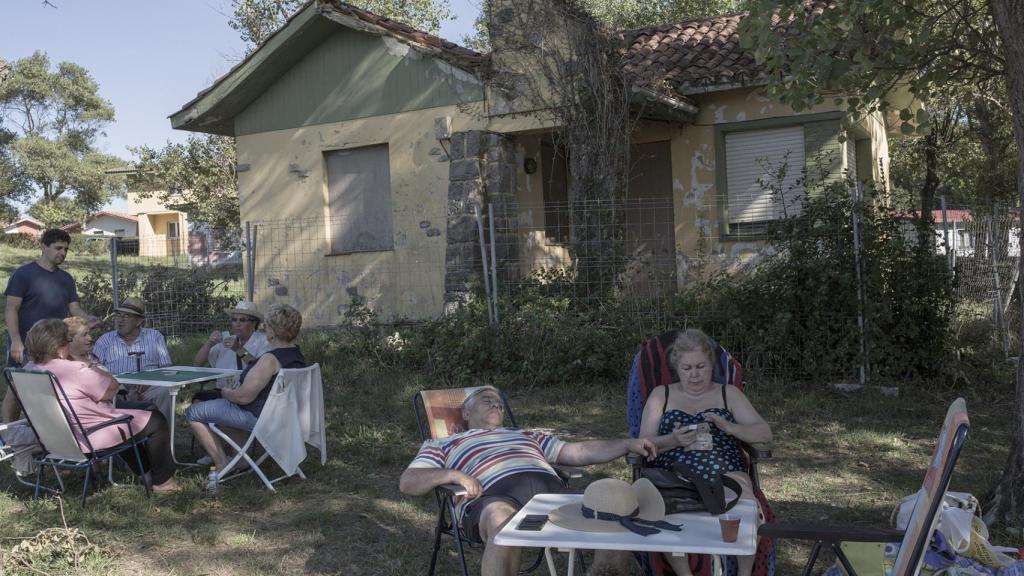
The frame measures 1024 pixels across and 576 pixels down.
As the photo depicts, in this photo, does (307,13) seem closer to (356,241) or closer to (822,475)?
(356,241)

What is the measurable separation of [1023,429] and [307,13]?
9.64 metres

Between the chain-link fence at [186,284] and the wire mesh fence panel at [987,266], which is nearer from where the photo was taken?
the wire mesh fence panel at [987,266]

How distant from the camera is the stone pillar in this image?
34.5 ft

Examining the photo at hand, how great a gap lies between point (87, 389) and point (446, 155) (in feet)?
22.3

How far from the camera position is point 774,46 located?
599 cm

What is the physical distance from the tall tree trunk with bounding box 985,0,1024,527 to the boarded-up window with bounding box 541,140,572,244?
21.1ft

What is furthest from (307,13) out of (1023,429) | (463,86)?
(1023,429)

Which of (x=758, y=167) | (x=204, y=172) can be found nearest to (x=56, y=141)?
(x=204, y=172)

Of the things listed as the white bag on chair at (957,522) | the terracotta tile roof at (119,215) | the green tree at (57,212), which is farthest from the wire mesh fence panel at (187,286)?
the terracotta tile roof at (119,215)

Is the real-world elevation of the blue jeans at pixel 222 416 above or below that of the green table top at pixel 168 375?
below

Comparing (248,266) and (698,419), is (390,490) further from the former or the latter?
(248,266)

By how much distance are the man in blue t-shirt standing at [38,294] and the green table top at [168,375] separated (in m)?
0.77

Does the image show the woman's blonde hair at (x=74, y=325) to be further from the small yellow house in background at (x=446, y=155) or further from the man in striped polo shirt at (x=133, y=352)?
the small yellow house in background at (x=446, y=155)

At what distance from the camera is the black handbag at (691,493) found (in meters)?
3.10
